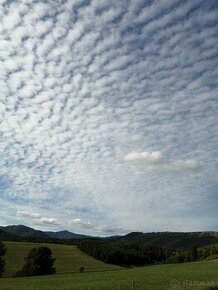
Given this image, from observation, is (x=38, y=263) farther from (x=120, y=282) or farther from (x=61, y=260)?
(x=120, y=282)

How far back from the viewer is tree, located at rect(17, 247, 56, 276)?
89375 millimetres

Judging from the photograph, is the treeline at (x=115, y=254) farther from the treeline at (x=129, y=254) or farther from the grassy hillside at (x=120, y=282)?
the grassy hillside at (x=120, y=282)

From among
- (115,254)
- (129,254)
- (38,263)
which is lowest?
(38,263)

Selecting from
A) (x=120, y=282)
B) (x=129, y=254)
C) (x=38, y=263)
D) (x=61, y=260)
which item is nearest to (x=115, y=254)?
(x=129, y=254)

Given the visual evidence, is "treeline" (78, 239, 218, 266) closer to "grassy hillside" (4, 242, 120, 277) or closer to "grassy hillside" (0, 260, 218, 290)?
"grassy hillside" (4, 242, 120, 277)

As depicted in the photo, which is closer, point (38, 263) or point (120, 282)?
point (120, 282)

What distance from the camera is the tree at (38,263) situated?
8938cm

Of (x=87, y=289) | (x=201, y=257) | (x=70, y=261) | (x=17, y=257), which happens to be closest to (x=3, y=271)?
(x=17, y=257)

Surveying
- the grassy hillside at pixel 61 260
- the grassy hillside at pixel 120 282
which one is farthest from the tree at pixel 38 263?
the grassy hillside at pixel 120 282

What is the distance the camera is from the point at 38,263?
297ft

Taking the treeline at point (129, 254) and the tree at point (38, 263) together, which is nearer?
the tree at point (38, 263)

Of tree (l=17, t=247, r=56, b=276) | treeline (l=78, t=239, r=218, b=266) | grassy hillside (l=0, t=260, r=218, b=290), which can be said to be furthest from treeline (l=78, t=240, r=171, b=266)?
grassy hillside (l=0, t=260, r=218, b=290)

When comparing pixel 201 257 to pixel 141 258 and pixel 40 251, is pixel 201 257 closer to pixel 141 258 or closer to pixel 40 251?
pixel 141 258

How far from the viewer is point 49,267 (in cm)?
9200
